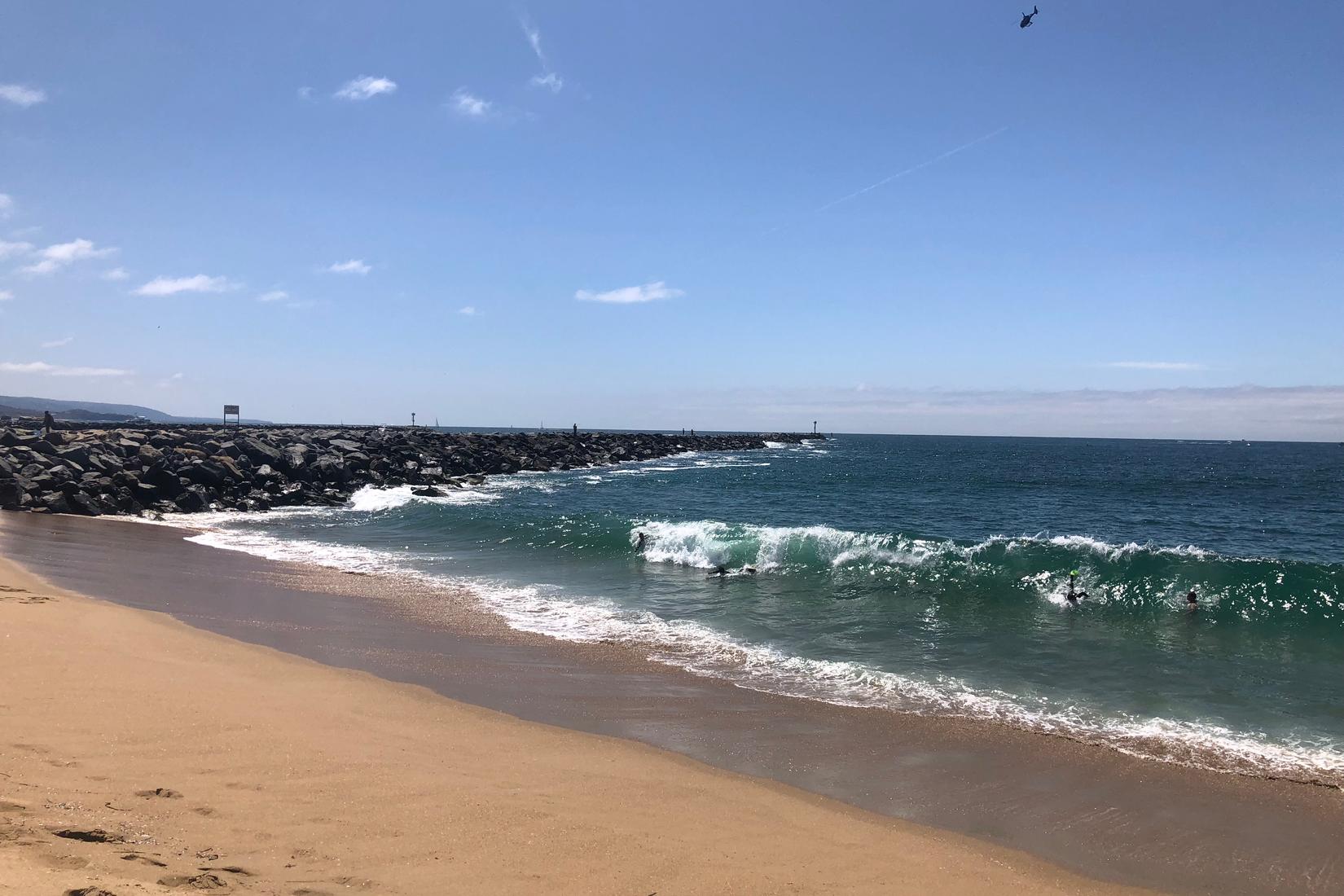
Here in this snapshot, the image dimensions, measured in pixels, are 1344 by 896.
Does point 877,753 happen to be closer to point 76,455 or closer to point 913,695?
point 913,695

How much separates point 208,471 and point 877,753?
30.9 meters

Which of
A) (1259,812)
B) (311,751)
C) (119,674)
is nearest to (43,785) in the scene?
(311,751)

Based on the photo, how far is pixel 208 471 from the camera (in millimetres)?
30203

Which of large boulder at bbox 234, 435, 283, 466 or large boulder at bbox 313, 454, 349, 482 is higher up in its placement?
large boulder at bbox 234, 435, 283, 466

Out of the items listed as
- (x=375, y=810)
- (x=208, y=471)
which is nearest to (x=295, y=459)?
(x=208, y=471)

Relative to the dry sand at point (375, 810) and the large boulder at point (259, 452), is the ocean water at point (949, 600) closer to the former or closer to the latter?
the dry sand at point (375, 810)

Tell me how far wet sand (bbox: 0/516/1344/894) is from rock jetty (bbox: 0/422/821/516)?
15.4 metres

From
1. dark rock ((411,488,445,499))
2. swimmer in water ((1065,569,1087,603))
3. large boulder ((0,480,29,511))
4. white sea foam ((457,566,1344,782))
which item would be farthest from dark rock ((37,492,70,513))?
swimmer in water ((1065,569,1087,603))

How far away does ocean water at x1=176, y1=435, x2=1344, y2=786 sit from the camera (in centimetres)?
938

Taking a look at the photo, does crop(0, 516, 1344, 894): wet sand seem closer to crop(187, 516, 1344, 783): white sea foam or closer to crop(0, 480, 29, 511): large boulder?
crop(187, 516, 1344, 783): white sea foam

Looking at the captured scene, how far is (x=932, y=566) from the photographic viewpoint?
57.3ft

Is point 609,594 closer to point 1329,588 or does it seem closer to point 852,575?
point 852,575

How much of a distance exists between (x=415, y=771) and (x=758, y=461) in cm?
7053

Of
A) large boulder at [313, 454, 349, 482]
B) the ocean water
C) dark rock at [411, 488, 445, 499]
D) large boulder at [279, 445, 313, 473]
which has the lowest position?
the ocean water
